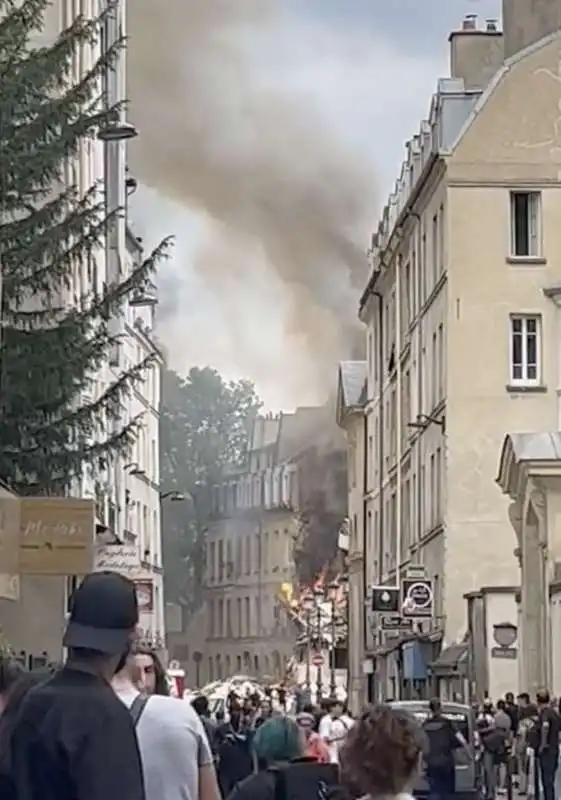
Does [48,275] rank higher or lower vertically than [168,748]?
higher

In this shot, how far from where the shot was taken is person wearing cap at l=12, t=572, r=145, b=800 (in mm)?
5816

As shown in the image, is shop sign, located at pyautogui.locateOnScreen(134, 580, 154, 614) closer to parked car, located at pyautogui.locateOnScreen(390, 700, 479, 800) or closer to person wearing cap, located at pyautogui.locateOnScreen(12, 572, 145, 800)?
parked car, located at pyautogui.locateOnScreen(390, 700, 479, 800)

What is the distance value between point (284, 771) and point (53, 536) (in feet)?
42.8

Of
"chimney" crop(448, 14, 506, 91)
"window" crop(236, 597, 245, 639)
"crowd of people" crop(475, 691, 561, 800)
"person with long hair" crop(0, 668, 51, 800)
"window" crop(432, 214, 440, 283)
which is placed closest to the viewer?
"person with long hair" crop(0, 668, 51, 800)

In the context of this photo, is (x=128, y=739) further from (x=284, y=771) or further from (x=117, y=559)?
(x=117, y=559)

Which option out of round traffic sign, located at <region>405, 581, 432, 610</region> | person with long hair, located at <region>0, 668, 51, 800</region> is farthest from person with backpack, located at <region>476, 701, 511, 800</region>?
person with long hair, located at <region>0, 668, 51, 800</region>

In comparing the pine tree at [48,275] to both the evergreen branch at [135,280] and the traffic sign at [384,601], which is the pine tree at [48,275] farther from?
the traffic sign at [384,601]

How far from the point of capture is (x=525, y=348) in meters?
49.8

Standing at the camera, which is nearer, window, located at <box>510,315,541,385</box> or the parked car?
the parked car

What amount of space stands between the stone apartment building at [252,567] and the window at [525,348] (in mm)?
61807

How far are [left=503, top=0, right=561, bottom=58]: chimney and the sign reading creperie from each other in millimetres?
34395

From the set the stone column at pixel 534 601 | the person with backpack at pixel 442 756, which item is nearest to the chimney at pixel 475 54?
the stone column at pixel 534 601

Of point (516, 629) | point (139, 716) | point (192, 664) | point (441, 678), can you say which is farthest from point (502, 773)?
point (192, 664)

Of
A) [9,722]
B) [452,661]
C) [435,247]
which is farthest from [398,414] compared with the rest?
[9,722]
